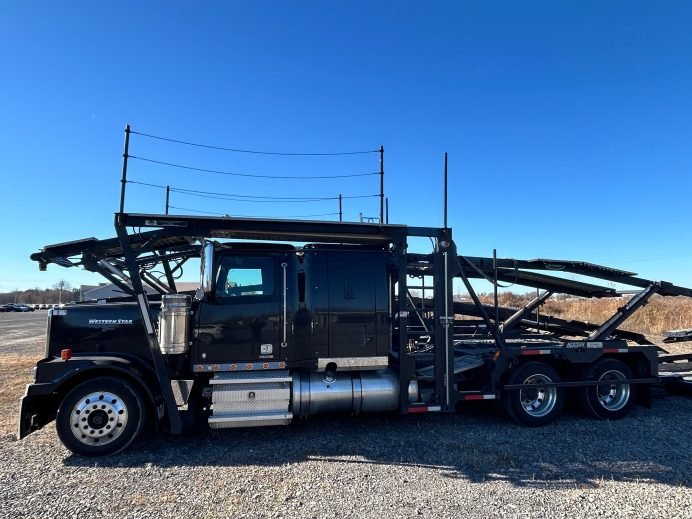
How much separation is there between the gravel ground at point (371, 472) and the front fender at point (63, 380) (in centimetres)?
45

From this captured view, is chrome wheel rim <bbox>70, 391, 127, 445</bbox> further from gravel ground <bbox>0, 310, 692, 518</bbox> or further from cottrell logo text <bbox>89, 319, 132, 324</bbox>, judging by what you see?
cottrell logo text <bbox>89, 319, 132, 324</bbox>

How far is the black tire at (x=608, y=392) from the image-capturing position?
23.4 ft

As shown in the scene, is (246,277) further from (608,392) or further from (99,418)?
(608,392)

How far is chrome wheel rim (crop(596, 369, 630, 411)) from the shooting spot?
7.26 meters

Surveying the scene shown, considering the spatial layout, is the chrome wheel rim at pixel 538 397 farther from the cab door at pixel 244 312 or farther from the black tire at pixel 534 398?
the cab door at pixel 244 312

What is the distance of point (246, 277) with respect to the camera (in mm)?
6363

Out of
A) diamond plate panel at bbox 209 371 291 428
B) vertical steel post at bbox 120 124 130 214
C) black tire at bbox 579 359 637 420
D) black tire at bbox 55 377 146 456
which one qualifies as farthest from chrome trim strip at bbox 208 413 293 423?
black tire at bbox 579 359 637 420

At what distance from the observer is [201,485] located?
4.77m

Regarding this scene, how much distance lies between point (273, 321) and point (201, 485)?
217 centimetres

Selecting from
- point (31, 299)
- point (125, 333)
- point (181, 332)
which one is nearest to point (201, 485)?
point (181, 332)

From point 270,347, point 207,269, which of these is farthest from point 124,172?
point 270,347

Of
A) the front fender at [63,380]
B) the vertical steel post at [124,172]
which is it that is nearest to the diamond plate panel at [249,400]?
the front fender at [63,380]

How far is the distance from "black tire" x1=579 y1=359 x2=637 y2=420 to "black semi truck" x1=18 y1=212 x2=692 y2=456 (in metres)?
0.02

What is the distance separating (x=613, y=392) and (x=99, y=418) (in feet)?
24.2
